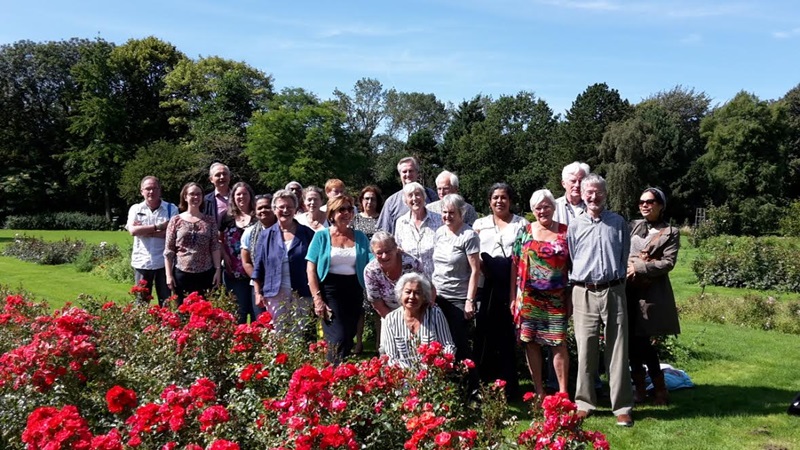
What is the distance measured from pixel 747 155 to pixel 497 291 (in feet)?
142

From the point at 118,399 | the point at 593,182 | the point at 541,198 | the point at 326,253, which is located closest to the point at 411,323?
the point at 326,253

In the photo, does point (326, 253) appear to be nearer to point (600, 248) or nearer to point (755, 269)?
point (600, 248)

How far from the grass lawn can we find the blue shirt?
1.13 meters

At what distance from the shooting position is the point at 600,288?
464 centimetres

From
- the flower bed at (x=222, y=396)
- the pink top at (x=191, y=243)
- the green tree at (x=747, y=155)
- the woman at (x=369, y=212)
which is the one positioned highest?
the green tree at (x=747, y=155)

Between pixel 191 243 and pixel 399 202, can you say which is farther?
pixel 399 202

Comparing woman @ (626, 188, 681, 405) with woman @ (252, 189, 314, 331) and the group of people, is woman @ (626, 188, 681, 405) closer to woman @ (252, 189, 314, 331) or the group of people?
the group of people

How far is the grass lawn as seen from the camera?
455cm

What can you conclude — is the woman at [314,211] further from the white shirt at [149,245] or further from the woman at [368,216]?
the white shirt at [149,245]

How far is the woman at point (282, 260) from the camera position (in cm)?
557

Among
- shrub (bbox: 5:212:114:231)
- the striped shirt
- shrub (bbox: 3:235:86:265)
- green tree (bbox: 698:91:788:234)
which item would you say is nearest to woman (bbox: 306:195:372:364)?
the striped shirt

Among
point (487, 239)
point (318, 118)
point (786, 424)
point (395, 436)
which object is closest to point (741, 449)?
point (786, 424)

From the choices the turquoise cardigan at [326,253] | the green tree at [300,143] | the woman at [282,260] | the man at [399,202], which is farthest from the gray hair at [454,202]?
the green tree at [300,143]

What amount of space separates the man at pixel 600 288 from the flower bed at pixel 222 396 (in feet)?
4.29
